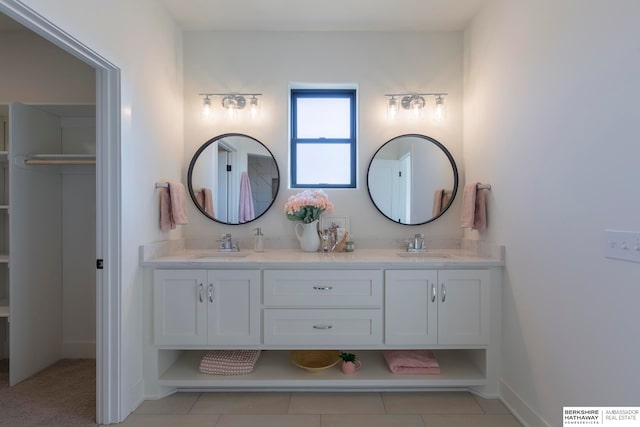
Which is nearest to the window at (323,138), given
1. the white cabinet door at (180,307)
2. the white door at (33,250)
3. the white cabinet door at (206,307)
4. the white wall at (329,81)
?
the white wall at (329,81)

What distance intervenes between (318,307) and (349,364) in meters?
0.47

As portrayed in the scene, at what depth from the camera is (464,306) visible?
1.98 m

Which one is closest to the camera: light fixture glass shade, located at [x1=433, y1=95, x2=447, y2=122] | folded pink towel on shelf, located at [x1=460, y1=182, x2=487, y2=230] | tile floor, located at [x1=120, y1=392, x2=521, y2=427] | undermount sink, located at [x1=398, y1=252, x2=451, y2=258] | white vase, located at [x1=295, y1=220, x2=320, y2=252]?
Result: tile floor, located at [x1=120, y1=392, x2=521, y2=427]

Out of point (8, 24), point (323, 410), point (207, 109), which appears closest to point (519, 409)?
point (323, 410)

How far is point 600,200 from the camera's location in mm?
1281

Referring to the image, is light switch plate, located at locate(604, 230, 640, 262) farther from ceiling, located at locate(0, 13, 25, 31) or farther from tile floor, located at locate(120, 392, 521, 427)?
ceiling, located at locate(0, 13, 25, 31)

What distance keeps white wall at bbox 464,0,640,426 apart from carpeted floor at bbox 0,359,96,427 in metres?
2.51

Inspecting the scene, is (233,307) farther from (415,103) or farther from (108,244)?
(415,103)

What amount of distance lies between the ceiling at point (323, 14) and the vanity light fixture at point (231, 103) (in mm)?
523

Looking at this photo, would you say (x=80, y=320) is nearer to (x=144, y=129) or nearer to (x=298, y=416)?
(x=144, y=129)

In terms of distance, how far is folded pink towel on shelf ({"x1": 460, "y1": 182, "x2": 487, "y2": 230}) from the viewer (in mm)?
2164

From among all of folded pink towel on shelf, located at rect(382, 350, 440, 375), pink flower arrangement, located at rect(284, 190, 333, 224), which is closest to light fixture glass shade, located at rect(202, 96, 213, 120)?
pink flower arrangement, located at rect(284, 190, 333, 224)

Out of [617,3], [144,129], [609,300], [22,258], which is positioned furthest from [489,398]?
[22,258]

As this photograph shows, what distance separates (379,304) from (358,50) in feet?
6.56
